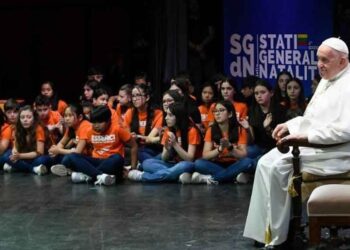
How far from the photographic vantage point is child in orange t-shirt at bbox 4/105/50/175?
10.0 m

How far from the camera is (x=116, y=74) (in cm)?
1316

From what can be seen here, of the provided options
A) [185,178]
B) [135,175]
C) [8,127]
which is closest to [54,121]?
[8,127]

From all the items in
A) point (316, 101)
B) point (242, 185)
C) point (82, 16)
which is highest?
point (82, 16)

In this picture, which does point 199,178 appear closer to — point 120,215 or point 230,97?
point 230,97

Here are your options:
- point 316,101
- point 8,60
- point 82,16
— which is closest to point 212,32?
point 82,16

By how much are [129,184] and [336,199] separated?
12.2ft

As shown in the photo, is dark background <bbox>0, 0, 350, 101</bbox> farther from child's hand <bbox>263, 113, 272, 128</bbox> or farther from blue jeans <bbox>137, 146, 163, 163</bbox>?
child's hand <bbox>263, 113, 272, 128</bbox>

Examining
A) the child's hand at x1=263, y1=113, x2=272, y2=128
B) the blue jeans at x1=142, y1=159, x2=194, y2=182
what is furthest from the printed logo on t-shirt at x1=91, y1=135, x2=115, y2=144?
the child's hand at x1=263, y1=113, x2=272, y2=128

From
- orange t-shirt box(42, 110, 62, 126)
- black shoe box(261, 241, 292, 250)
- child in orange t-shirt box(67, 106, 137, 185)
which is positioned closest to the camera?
black shoe box(261, 241, 292, 250)

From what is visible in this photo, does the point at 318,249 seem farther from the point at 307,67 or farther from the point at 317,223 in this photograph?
the point at 307,67

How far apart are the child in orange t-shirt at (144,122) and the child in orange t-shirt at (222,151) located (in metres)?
0.83

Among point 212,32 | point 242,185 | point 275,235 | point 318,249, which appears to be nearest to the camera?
point 318,249

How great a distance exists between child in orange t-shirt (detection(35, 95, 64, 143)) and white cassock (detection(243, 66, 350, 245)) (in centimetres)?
440

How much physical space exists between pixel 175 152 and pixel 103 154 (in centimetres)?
74
